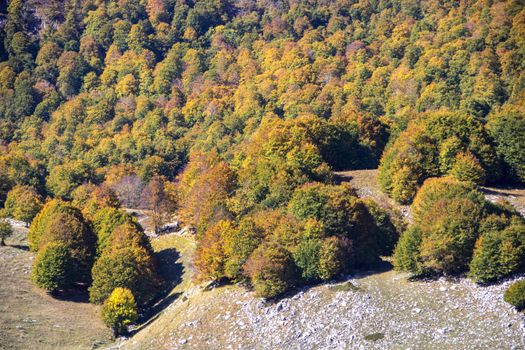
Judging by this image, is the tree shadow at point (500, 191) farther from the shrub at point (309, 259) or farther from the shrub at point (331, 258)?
the shrub at point (309, 259)

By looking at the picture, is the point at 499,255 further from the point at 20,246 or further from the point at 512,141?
the point at 20,246

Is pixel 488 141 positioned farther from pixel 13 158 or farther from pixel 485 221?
pixel 13 158

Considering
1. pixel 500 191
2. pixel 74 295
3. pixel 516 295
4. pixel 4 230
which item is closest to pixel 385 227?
pixel 500 191

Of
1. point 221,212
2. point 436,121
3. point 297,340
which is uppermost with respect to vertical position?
point 436,121

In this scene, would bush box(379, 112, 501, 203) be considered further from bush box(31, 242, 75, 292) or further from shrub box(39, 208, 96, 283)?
bush box(31, 242, 75, 292)

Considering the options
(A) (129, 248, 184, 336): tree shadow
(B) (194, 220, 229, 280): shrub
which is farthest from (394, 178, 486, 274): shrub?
(A) (129, 248, 184, 336): tree shadow

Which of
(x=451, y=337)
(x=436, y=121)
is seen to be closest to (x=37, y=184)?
(x=436, y=121)

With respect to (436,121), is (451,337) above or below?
below
